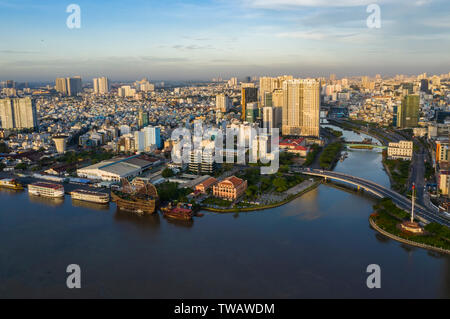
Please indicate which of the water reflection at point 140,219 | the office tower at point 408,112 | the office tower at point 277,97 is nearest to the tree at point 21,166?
the water reflection at point 140,219

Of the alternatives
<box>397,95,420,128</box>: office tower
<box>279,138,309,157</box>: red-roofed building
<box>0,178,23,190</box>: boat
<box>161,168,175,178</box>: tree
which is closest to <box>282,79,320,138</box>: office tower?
<box>279,138,309,157</box>: red-roofed building

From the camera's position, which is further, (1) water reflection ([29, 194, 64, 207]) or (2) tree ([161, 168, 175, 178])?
(2) tree ([161, 168, 175, 178])

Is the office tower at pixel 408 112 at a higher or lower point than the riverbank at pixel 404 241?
higher

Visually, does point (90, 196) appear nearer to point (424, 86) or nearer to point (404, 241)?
point (404, 241)

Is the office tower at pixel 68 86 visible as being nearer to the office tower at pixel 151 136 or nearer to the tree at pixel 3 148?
the tree at pixel 3 148

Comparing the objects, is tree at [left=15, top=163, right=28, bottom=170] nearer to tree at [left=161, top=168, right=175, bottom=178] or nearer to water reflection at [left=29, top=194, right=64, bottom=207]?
water reflection at [left=29, top=194, right=64, bottom=207]

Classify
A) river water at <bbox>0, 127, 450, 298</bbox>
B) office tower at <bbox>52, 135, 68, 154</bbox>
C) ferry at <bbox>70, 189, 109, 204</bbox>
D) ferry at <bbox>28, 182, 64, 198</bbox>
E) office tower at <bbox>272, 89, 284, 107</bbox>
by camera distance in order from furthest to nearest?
office tower at <bbox>272, 89, 284, 107</bbox>
office tower at <bbox>52, 135, 68, 154</bbox>
ferry at <bbox>28, 182, 64, 198</bbox>
ferry at <bbox>70, 189, 109, 204</bbox>
river water at <bbox>0, 127, 450, 298</bbox>

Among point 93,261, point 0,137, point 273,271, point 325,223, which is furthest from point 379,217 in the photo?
point 0,137

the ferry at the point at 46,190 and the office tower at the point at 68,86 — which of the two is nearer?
the ferry at the point at 46,190
